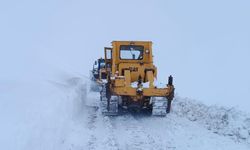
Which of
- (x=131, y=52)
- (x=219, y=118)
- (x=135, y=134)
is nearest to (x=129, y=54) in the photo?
(x=131, y=52)

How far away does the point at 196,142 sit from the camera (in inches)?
384

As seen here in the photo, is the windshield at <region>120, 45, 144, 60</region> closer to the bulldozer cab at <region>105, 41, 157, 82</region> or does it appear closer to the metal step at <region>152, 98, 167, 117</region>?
the bulldozer cab at <region>105, 41, 157, 82</region>

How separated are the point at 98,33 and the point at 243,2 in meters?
30.9

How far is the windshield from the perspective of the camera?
1580 centimetres

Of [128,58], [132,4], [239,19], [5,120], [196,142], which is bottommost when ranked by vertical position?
[196,142]

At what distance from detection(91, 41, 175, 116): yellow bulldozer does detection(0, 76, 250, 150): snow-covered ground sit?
45cm

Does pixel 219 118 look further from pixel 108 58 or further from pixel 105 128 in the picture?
pixel 108 58

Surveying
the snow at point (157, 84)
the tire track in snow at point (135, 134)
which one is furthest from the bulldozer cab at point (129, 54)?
the tire track in snow at point (135, 134)

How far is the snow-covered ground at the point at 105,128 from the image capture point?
7773 millimetres

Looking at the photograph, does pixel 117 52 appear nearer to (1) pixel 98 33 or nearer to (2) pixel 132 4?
(1) pixel 98 33

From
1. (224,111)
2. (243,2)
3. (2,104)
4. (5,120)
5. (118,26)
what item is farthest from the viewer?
(118,26)

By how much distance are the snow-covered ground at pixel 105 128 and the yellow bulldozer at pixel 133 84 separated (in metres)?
0.45

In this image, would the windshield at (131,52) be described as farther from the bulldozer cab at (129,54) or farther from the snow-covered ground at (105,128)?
the snow-covered ground at (105,128)

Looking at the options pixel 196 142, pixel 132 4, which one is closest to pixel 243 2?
pixel 132 4
